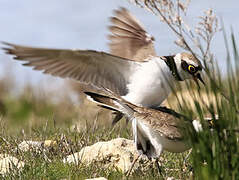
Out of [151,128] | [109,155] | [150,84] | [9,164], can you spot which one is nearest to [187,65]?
[150,84]

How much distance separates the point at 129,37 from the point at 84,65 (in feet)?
5.25

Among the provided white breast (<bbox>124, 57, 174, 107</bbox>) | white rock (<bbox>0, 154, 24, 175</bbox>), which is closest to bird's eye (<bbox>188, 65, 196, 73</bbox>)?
white breast (<bbox>124, 57, 174, 107</bbox>)

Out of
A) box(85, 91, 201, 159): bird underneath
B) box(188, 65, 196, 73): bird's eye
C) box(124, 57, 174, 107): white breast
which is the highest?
box(188, 65, 196, 73): bird's eye

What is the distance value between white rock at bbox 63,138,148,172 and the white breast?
573 mm

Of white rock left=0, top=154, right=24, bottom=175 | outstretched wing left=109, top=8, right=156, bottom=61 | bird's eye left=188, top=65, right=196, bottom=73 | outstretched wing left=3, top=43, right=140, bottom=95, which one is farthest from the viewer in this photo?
outstretched wing left=109, top=8, right=156, bottom=61

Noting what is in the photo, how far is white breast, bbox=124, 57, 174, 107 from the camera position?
5.33 meters

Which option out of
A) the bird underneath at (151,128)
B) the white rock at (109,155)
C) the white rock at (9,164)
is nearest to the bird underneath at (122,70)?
the bird underneath at (151,128)

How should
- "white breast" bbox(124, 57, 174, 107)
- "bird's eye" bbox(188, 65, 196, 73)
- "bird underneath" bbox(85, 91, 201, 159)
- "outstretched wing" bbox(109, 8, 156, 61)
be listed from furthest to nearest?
"outstretched wing" bbox(109, 8, 156, 61)
"bird's eye" bbox(188, 65, 196, 73)
"white breast" bbox(124, 57, 174, 107)
"bird underneath" bbox(85, 91, 201, 159)

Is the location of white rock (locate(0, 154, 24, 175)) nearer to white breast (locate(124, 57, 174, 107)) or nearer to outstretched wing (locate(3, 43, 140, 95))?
outstretched wing (locate(3, 43, 140, 95))

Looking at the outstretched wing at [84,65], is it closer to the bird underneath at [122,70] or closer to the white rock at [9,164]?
the bird underneath at [122,70]

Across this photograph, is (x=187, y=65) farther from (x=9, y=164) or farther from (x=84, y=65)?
(x=9, y=164)

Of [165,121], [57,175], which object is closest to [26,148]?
[57,175]

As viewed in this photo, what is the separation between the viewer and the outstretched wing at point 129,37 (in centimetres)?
669

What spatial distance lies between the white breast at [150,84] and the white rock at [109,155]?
0.57 m
